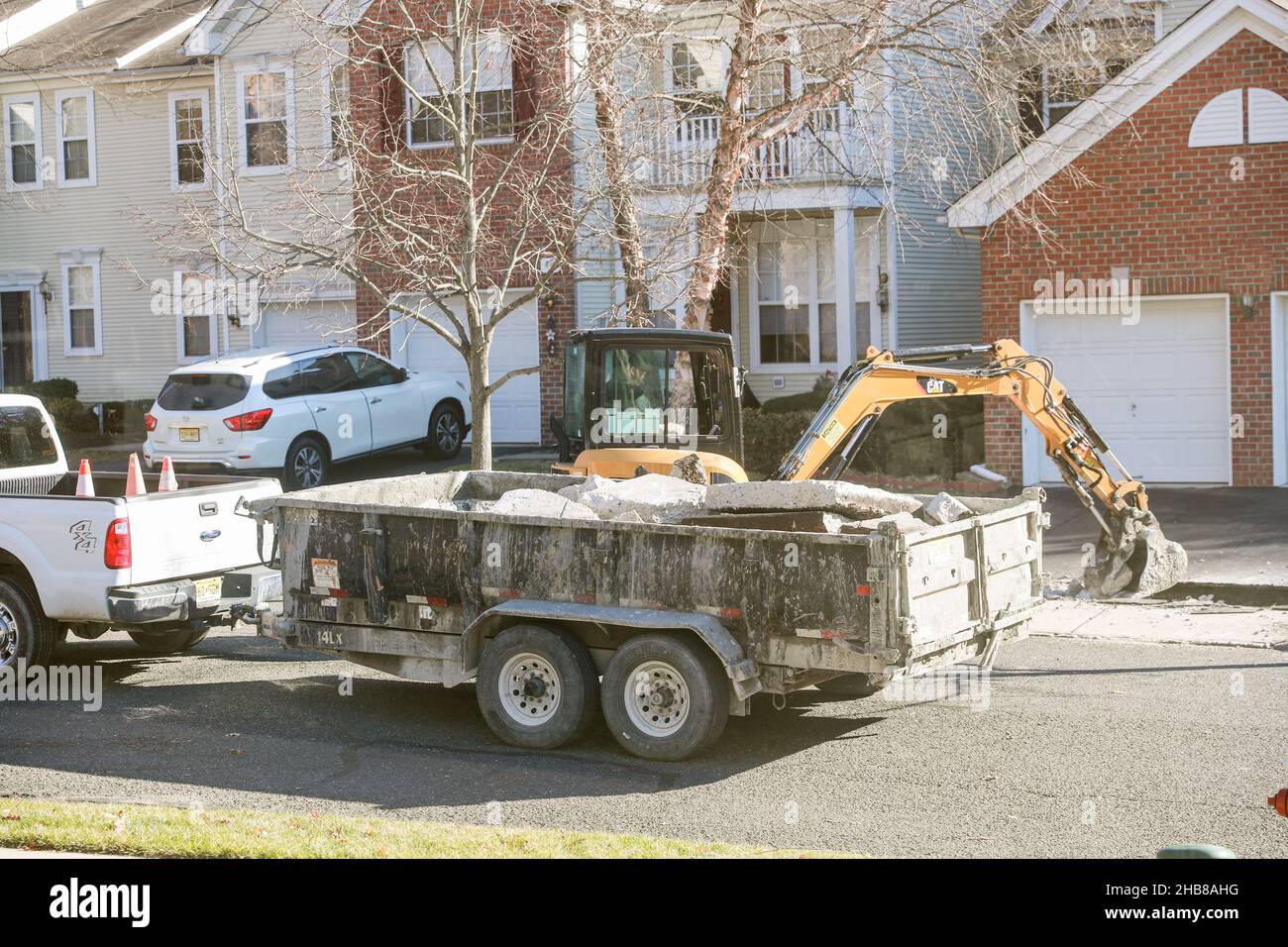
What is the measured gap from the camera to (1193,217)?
59.7ft

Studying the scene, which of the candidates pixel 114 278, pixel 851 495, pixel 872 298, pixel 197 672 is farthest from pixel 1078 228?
pixel 114 278

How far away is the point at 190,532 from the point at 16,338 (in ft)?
73.4

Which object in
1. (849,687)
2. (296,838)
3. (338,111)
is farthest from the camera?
(338,111)

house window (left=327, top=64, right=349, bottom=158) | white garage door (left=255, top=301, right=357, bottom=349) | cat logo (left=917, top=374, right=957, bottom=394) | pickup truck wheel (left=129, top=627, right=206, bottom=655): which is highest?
house window (left=327, top=64, right=349, bottom=158)

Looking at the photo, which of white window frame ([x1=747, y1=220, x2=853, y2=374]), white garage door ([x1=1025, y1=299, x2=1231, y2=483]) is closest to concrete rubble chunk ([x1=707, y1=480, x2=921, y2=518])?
white garage door ([x1=1025, y1=299, x2=1231, y2=483])

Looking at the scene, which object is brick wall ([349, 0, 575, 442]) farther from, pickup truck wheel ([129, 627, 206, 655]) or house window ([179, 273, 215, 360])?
house window ([179, 273, 215, 360])

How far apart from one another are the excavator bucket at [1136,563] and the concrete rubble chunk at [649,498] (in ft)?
11.0

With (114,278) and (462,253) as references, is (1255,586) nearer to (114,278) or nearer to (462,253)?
(462,253)

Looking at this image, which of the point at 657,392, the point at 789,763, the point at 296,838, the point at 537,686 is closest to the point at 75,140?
the point at 657,392

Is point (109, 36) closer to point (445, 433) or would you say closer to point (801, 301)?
point (445, 433)

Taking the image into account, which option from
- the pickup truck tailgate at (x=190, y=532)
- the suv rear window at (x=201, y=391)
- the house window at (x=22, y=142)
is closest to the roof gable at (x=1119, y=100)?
the suv rear window at (x=201, y=391)

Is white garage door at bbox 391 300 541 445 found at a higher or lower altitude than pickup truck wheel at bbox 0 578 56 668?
higher

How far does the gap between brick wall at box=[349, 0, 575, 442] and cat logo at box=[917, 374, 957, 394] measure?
13.8 feet

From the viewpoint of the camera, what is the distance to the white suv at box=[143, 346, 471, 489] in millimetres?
19594
